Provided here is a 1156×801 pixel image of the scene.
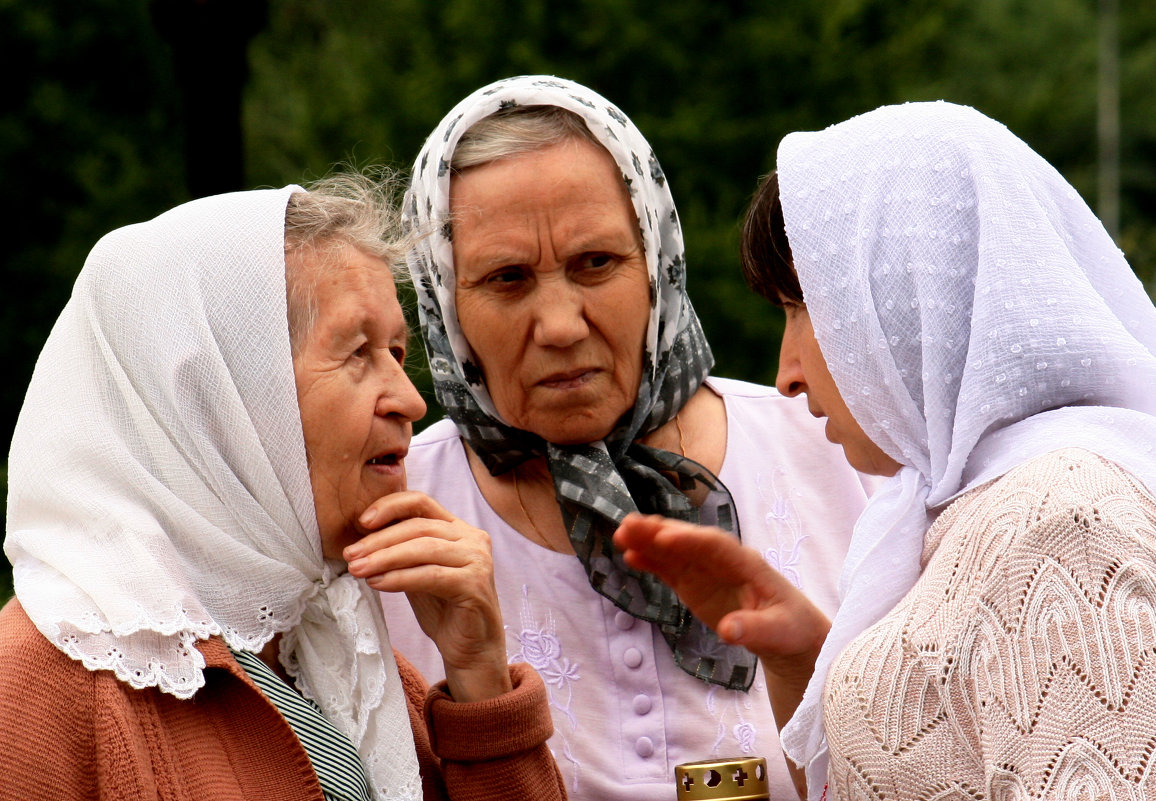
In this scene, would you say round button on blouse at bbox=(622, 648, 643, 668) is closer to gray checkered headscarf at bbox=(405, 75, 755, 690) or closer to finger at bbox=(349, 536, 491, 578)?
gray checkered headscarf at bbox=(405, 75, 755, 690)

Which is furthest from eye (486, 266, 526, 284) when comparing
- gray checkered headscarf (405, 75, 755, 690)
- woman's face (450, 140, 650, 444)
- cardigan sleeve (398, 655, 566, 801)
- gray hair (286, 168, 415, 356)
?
cardigan sleeve (398, 655, 566, 801)

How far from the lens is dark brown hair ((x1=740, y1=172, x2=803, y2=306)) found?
2.95 metres

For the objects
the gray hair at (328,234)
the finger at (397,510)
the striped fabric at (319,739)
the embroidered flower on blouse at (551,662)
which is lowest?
the embroidered flower on blouse at (551,662)

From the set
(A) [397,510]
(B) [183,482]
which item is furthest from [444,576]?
(B) [183,482]

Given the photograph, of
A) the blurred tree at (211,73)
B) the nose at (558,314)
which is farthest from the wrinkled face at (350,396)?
the blurred tree at (211,73)

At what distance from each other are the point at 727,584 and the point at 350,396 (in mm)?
807

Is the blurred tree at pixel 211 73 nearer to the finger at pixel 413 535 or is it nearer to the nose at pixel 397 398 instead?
the nose at pixel 397 398

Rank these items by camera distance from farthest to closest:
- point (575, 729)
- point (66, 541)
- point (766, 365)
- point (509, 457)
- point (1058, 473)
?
point (766, 365), point (509, 457), point (575, 729), point (66, 541), point (1058, 473)

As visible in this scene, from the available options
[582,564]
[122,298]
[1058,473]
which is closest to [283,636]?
[122,298]

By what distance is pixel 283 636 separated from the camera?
110 inches

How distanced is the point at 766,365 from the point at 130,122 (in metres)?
6.42

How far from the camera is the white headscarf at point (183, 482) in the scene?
2.43 metres

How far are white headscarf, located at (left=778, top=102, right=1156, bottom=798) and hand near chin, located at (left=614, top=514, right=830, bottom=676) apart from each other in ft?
0.33

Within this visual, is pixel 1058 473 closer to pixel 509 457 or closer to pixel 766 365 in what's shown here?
pixel 509 457
